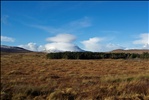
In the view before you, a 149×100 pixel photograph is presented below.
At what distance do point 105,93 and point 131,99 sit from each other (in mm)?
1362

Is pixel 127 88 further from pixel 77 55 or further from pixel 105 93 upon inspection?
pixel 77 55

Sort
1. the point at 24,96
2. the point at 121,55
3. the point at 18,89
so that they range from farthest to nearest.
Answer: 1. the point at 121,55
2. the point at 18,89
3. the point at 24,96

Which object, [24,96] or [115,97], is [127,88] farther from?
[24,96]

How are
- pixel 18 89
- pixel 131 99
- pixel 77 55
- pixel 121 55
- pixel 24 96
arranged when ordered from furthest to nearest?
pixel 121 55 → pixel 77 55 → pixel 18 89 → pixel 24 96 → pixel 131 99

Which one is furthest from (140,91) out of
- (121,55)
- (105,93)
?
(121,55)

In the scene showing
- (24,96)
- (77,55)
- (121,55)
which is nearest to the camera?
(24,96)

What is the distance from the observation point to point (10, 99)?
995cm

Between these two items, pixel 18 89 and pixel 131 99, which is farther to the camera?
pixel 18 89

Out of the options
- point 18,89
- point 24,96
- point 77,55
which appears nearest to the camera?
point 24,96

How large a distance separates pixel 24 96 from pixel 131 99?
4553mm

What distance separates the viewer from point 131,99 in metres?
9.66

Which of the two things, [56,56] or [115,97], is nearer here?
[115,97]

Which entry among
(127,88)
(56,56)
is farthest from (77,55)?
(127,88)

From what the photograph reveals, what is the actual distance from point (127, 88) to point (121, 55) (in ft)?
273
